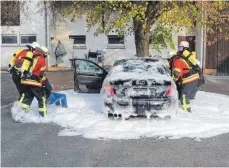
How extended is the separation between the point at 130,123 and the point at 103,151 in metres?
1.78

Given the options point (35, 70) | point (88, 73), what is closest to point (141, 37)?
point (88, 73)

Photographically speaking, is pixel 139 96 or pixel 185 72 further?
pixel 185 72

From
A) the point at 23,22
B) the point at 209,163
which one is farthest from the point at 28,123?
the point at 23,22

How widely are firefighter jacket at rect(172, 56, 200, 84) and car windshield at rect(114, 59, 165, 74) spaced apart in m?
0.33

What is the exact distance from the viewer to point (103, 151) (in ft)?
20.1

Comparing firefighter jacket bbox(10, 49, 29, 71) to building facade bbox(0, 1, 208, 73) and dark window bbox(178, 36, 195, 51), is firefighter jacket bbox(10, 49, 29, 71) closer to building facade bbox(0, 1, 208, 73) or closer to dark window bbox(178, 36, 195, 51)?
building facade bbox(0, 1, 208, 73)

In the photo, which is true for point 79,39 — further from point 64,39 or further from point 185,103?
point 185,103

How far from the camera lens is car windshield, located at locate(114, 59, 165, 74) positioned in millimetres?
8734

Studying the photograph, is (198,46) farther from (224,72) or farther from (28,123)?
(28,123)

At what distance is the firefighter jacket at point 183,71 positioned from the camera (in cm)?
888

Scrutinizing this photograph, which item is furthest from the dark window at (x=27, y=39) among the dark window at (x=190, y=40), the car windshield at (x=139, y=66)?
the car windshield at (x=139, y=66)

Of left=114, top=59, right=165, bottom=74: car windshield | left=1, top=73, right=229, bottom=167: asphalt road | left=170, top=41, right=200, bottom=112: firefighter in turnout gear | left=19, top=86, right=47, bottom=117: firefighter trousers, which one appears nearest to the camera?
left=1, top=73, right=229, bottom=167: asphalt road

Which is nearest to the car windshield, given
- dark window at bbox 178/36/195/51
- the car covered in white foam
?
the car covered in white foam

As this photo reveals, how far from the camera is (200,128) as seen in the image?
739 centimetres
